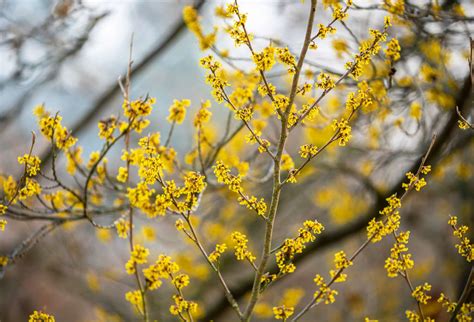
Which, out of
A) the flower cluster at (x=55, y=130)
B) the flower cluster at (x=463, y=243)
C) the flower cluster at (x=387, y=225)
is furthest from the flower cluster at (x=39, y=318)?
the flower cluster at (x=463, y=243)

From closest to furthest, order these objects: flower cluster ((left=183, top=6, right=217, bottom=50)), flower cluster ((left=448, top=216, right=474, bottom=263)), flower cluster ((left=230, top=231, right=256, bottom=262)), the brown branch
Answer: flower cluster ((left=230, top=231, right=256, bottom=262)) < flower cluster ((left=448, top=216, right=474, bottom=263)) < flower cluster ((left=183, top=6, right=217, bottom=50)) < the brown branch

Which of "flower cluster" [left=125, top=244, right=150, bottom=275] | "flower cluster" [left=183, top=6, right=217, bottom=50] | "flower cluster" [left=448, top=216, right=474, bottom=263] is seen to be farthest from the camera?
"flower cluster" [left=183, top=6, right=217, bottom=50]

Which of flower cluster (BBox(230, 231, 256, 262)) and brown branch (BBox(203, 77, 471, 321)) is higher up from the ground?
brown branch (BBox(203, 77, 471, 321))

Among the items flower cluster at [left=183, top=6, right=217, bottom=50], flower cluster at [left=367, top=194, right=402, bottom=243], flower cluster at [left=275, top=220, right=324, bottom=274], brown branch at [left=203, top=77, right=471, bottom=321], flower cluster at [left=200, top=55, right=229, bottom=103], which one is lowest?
flower cluster at [left=367, top=194, right=402, bottom=243]

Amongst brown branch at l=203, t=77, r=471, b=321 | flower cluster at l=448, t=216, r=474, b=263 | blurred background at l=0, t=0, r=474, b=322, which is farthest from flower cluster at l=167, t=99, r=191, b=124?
brown branch at l=203, t=77, r=471, b=321

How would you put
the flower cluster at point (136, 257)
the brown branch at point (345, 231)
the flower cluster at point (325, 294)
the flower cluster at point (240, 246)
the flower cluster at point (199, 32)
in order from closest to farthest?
the flower cluster at point (136, 257)
the flower cluster at point (325, 294)
the flower cluster at point (240, 246)
the flower cluster at point (199, 32)
the brown branch at point (345, 231)

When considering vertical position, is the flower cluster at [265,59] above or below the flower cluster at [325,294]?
above

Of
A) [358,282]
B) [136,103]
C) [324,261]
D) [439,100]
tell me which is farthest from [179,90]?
[136,103]

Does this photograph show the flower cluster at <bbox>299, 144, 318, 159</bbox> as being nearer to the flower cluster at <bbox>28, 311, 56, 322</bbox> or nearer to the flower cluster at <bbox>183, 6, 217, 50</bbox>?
the flower cluster at <bbox>28, 311, 56, 322</bbox>

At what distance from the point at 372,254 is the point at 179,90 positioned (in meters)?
13.4

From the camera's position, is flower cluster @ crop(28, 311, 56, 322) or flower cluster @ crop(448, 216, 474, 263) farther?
flower cluster @ crop(448, 216, 474, 263)

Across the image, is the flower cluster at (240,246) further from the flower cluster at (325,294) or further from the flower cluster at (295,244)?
the flower cluster at (325,294)

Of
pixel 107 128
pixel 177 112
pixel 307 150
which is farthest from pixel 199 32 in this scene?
pixel 307 150

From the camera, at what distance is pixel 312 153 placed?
197cm
